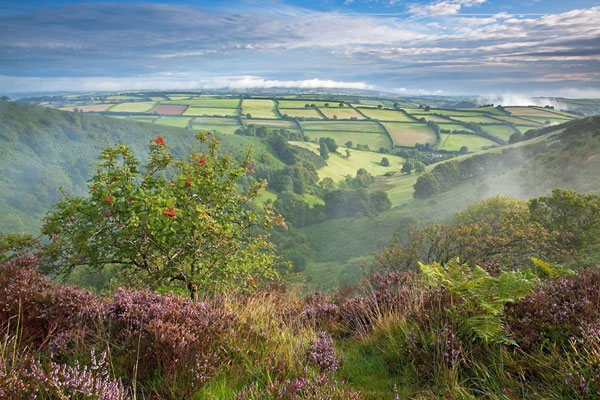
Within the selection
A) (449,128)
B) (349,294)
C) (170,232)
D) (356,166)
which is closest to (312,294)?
(349,294)

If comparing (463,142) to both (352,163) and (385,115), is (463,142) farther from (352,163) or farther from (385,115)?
(385,115)

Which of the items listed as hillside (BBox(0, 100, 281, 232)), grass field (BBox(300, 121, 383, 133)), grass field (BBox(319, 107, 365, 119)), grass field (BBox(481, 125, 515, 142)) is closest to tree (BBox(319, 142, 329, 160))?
grass field (BBox(300, 121, 383, 133))

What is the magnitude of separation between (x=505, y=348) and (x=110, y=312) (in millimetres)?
4855

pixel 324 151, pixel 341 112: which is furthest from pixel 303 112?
pixel 324 151

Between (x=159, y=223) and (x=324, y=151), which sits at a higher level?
(x=159, y=223)

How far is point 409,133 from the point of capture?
14450 centimetres

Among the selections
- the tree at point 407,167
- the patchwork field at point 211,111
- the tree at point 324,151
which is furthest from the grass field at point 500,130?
the patchwork field at point 211,111

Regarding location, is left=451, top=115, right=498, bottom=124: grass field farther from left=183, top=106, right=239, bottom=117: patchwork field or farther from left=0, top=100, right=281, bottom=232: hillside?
left=183, top=106, right=239, bottom=117: patchwork field

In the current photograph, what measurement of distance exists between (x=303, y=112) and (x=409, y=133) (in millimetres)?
61959

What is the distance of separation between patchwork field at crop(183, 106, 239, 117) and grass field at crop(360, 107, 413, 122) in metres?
70.5

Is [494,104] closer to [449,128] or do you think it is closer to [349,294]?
[449,128]

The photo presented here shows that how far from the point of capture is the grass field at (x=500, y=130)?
415ft

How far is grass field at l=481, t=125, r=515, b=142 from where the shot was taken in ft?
415

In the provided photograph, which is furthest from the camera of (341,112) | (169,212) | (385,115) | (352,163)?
(341,112)
